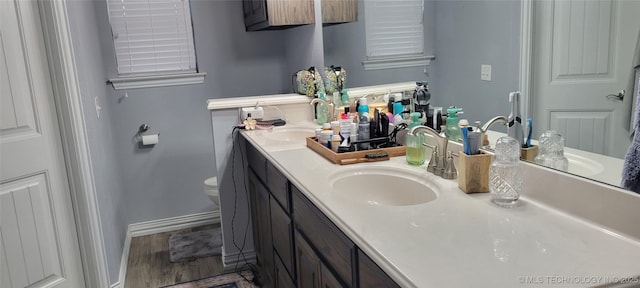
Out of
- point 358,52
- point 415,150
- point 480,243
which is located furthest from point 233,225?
point 480,243

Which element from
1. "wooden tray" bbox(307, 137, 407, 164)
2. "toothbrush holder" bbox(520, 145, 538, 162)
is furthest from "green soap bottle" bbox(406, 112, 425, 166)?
"toothbrush holder" bbox(520, 145, 538, 162)

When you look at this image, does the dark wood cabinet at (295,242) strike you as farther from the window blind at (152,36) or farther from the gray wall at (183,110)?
the window blind at (152,36)

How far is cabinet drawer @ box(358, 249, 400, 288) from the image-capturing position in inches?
39.7

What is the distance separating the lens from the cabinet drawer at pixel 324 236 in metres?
1.23

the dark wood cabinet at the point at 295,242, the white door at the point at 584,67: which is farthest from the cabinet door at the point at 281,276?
the white door at the point at 584,67

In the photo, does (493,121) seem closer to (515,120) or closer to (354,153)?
(515,120)

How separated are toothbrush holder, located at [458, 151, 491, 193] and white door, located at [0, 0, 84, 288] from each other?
1910 millimetres

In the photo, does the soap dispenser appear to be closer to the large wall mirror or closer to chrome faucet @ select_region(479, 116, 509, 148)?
the large wall mirror

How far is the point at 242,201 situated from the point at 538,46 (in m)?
2.01

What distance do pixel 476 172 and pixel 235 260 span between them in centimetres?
194

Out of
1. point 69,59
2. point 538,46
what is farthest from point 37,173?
point 538,46

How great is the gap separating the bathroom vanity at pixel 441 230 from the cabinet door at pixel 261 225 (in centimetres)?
36

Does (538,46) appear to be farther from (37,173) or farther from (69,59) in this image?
(37,173)

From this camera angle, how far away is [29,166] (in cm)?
216
